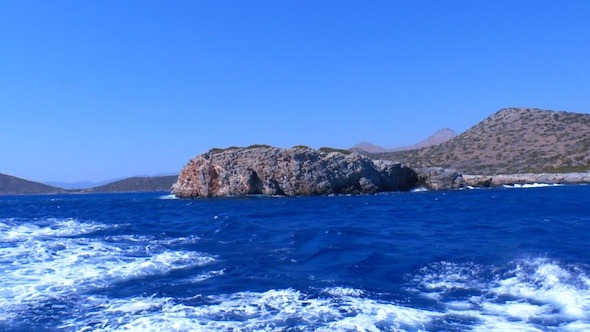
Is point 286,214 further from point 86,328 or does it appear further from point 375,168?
point 375,168

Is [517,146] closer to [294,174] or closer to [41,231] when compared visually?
[294,174]

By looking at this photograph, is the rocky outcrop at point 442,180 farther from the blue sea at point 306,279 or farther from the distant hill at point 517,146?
the blue sea at point 306,279

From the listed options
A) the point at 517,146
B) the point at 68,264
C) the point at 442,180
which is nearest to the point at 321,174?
the point at 442,180

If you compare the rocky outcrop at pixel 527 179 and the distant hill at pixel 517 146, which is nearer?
the rocky outcrop at pixel 527 179

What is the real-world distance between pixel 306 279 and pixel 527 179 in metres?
69.5

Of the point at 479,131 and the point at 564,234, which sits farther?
the point at 479,131

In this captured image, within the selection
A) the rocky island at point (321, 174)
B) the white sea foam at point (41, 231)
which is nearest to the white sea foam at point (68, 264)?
the white sea foam at point (41, 231)

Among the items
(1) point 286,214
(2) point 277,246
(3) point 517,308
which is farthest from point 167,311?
(1) point 286,214

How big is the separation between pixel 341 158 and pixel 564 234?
45.7m

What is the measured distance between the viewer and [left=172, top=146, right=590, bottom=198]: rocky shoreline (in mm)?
65250

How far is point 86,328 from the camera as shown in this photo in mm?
9703

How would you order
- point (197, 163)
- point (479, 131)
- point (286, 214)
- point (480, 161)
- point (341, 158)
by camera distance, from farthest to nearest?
point (479, 131)
point (480, 161)
point (197, 163)
point (341, 158)
point (286, 214)

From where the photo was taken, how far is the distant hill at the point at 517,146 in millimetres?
94188

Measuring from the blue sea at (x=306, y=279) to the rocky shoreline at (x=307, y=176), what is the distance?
3996cm
